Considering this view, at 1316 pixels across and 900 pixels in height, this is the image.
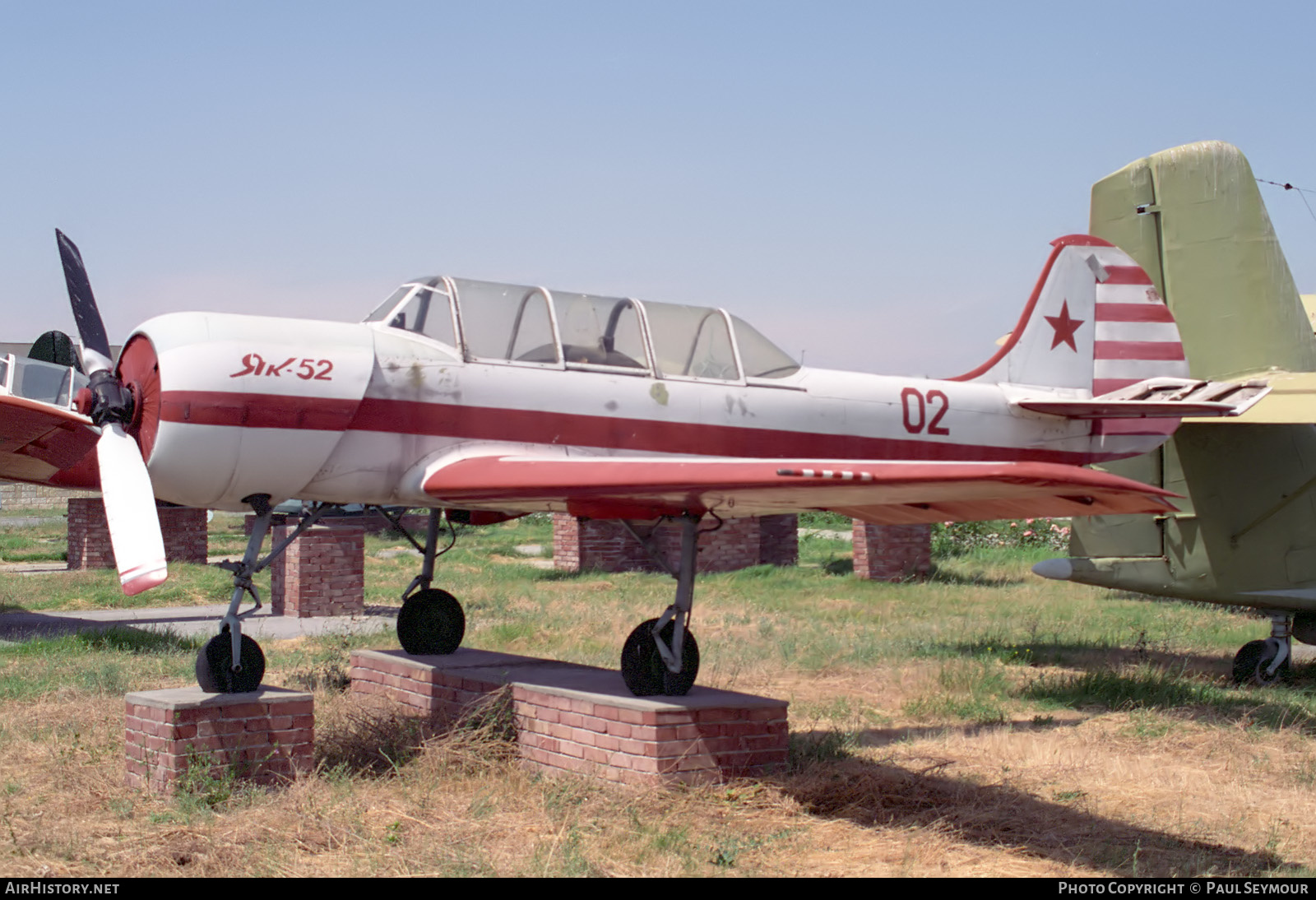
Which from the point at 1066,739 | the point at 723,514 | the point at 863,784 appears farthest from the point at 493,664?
the point at 1066,739

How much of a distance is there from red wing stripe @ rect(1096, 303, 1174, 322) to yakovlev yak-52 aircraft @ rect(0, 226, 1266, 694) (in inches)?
60.7

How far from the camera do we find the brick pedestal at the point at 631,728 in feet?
21.8

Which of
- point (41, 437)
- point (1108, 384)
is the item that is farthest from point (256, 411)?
point (1108, 384)

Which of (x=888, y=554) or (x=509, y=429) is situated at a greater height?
(x=509, y=429)

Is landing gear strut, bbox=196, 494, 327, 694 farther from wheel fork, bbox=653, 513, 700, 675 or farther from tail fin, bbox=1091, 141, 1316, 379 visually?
Answer: tail fin, bbox=1091, 141, 1316, 379

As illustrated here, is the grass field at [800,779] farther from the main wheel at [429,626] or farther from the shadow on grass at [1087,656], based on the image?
the main wheel at [429,626]

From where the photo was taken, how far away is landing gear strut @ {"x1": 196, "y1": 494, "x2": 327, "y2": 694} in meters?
6.89

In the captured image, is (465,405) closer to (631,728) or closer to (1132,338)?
(631,728)

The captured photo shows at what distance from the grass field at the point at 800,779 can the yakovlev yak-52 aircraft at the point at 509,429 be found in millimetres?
1094

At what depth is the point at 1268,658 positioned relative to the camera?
35.0ft

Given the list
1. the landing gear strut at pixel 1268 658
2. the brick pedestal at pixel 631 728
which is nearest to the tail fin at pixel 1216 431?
the landing gear strut at pixel 1268 658

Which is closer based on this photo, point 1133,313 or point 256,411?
point 256,411

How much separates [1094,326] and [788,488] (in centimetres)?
631
